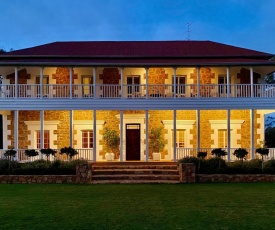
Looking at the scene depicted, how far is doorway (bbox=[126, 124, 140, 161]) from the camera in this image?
20078 millimetres

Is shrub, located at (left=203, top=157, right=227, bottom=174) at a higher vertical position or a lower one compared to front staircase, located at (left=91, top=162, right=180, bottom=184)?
higher

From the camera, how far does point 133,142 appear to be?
796 inches

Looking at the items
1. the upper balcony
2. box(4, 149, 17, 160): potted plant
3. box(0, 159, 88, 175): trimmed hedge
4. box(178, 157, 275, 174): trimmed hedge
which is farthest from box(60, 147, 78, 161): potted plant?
box(178, 157, 275, 174): trimmed hedge

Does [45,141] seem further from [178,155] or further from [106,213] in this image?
[106,213]

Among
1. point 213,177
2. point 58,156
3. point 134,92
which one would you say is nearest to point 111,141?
point 58,156

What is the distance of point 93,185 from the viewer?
1355cm

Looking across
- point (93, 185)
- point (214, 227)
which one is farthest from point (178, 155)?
point (214, 227)

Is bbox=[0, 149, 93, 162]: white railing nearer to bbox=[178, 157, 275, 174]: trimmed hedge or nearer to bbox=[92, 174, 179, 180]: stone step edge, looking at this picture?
bbox=[92, 174, 179, 180]: stone step edge

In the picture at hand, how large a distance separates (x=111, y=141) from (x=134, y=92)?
3.60m

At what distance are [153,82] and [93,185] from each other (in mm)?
8857

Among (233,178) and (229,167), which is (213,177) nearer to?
(233,178)

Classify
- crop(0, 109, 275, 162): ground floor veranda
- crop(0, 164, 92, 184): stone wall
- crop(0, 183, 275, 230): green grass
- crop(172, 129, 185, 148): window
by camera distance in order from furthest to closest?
crop(172, 129, 185, 148): window, crop(0, 109, 275, 162): ground floor veranda, crop(0, 164, 92, 184): stone wall, crop(0, 183, 275, 230): green grass

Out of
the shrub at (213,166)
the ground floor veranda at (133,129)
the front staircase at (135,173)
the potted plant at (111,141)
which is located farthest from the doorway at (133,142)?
the shrub at (213,166)

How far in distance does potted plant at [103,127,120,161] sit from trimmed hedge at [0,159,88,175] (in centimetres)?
462
